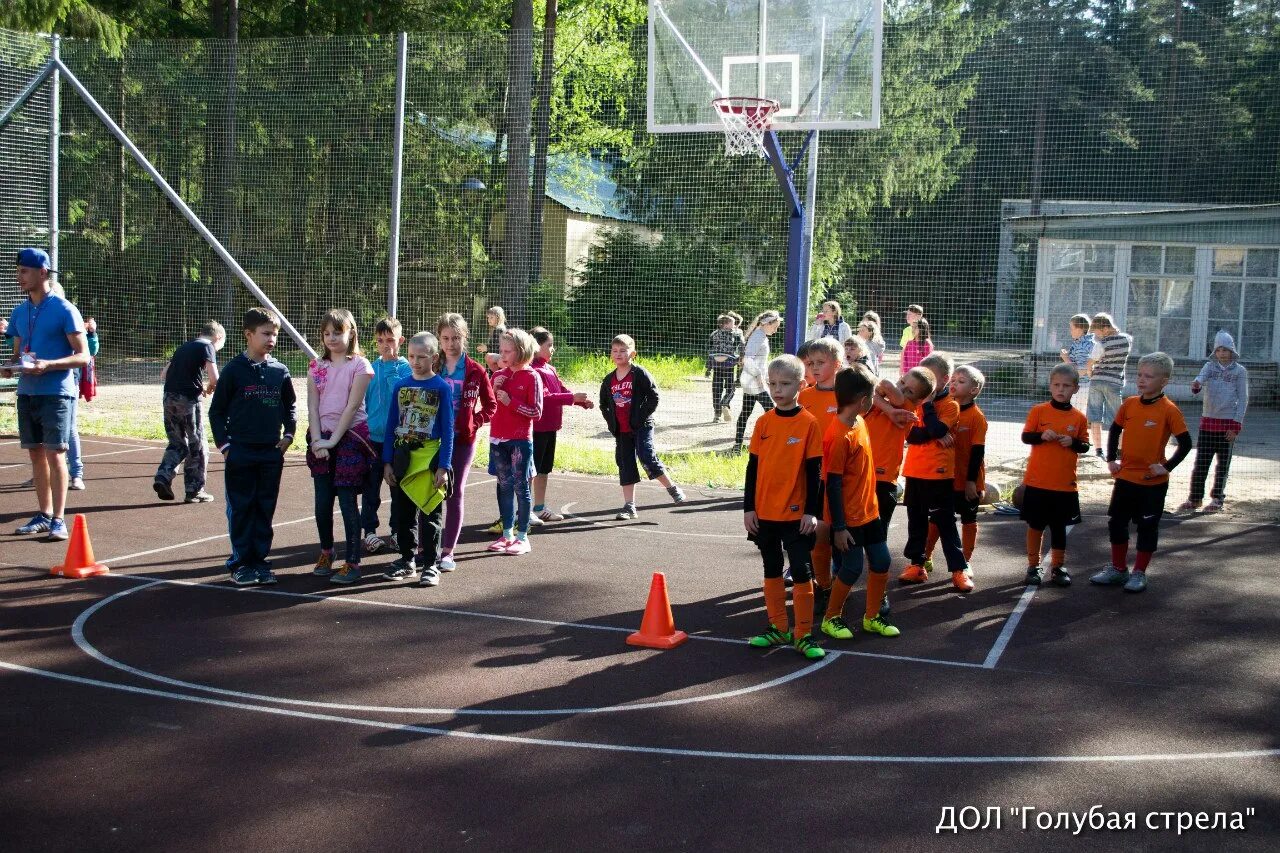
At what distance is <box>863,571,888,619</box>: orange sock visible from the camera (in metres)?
6.96

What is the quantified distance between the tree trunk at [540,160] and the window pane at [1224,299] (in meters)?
13.5

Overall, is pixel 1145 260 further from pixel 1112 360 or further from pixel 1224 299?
pixel 1112 360

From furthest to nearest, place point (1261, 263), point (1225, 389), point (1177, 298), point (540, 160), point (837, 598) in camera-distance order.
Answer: point (1177, 298)
point (1261, 263)
point (540, 160)
point (1225, 389)
point (837, 598)

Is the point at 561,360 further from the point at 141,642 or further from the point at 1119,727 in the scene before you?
the point at 1119,727

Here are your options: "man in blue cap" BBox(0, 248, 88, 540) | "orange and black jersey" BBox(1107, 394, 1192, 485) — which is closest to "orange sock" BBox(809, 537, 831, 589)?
"orange and black jersey" BBox(1107, 394, 1192, 485)

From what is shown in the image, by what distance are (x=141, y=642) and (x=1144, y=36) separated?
19.9m

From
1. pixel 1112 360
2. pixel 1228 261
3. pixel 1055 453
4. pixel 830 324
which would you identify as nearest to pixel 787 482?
pixel 1055 453

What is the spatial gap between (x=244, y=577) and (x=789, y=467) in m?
4.04

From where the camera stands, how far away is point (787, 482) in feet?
20.6

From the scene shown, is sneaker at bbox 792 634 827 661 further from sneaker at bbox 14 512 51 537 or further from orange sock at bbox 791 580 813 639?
sneaker at bbox 14 512 51 537

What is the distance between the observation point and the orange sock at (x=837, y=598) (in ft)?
22.4

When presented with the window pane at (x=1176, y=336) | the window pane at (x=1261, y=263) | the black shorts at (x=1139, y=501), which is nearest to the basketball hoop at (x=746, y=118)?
the black shorts at (x=1139, y=501)

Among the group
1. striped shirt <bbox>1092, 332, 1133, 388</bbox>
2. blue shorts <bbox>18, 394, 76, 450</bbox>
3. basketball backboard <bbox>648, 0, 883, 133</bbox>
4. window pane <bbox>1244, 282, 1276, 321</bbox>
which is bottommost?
blue shorts <bbox>18, 394, 76, 450</bbox>

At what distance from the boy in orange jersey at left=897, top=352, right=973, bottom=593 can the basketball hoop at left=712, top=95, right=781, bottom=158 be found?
5252 millimetres
